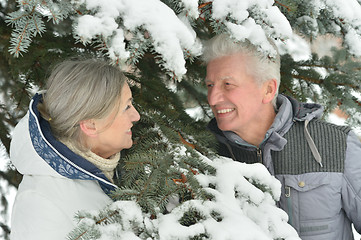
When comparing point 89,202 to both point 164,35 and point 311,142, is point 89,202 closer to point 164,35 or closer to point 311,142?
point 164,35

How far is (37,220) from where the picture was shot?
4.36 feet

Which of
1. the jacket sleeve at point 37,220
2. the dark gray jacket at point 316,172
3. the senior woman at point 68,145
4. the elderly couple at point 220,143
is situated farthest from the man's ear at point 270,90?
the jacket sleeve at point 37,220

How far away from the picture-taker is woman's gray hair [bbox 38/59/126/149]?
153 centimetres

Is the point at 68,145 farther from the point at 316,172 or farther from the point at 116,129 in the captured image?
the point at 316,172

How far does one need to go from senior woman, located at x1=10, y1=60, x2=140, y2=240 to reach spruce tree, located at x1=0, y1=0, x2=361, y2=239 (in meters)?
0.13

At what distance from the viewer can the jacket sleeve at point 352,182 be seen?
179cm

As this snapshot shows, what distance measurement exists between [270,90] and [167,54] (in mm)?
1097

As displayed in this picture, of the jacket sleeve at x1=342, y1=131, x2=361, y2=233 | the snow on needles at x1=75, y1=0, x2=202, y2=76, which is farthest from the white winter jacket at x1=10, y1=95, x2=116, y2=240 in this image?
the jacket sleeve at x1=342, y1=131, x2=361, y2=233

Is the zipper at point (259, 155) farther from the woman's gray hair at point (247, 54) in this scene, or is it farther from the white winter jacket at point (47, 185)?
the white winter jacket at point (47, 185)

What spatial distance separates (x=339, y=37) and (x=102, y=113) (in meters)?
1.25

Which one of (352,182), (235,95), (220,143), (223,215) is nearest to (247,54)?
Answer: (235,95)

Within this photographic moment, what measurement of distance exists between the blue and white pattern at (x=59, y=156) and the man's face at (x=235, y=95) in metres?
0.80

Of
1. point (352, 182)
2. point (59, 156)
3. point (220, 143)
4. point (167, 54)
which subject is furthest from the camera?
point (220, 143)

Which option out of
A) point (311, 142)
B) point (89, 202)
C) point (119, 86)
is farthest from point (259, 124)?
point (89, 202)
